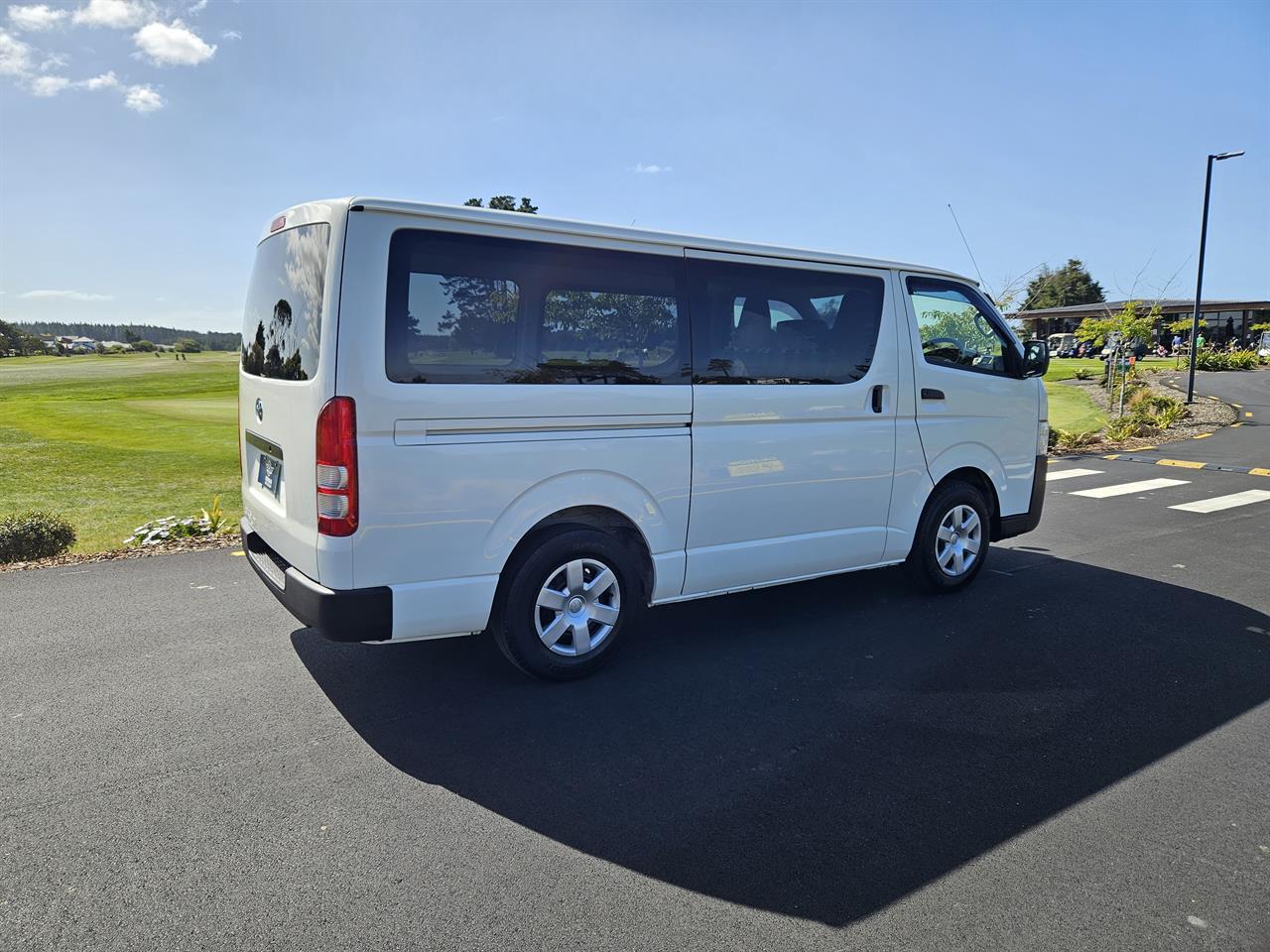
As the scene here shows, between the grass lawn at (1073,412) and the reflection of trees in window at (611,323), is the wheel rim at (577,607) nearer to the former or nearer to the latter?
the reflection of trees in window at (611,323)

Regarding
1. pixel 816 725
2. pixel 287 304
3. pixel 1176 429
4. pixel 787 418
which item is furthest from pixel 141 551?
pixel 1176 429

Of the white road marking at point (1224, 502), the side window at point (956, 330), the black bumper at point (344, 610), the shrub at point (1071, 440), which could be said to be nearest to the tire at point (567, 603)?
the black bumper at point (344, 610)

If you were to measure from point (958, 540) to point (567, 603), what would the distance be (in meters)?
3.08

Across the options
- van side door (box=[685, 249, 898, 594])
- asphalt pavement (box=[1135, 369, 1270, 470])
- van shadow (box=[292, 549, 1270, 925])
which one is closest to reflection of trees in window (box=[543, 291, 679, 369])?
van side door (box=[685, 249, 898, 594])

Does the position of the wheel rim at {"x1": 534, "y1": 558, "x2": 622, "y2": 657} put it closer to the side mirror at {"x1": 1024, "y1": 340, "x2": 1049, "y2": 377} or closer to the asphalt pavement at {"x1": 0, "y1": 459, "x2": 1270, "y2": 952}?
the asphalt pavement at {"x1": 0, "y1": 459, "x2": 1270, "y2": 952}

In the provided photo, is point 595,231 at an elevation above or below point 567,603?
above

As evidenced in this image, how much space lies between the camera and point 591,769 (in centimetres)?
324

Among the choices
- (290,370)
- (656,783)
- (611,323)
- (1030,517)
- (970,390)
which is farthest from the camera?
(1030,517)

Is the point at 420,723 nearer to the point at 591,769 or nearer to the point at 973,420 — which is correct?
the point at 591,769

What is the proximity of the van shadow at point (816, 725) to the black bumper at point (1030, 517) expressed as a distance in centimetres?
64

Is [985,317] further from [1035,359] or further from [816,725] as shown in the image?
[816,725]

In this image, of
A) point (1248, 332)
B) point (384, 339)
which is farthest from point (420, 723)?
point (1248, 332)

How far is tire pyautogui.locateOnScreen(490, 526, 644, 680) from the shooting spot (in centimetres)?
378

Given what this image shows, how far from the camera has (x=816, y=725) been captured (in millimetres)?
3648
